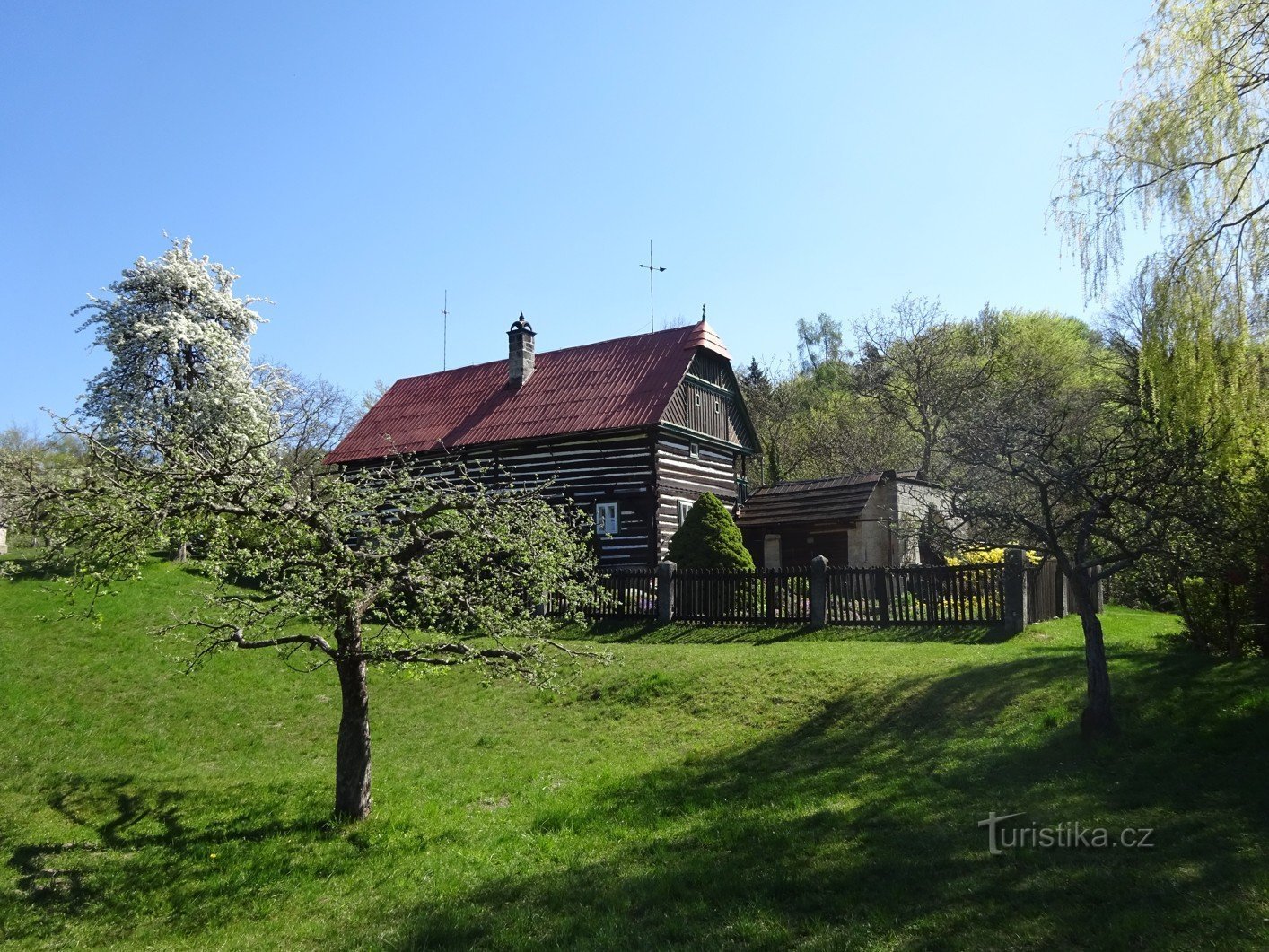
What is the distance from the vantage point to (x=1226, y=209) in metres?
9.48

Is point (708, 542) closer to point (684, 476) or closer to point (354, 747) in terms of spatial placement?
point (684, 476)

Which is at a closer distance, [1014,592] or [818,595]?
[1014,592]

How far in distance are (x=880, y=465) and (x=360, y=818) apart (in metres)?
36.3

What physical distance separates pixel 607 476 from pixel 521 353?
6.75 m

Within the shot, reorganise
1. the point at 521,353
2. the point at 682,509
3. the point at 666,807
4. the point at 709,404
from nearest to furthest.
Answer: the point at 666,807
the point at 682,509
the point at 709,404
the point at 521,353

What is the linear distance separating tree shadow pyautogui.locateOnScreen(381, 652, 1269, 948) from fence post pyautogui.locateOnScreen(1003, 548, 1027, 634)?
4.76 meters

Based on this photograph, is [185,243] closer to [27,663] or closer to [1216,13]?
[27,663]

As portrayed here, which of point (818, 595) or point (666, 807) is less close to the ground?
point (818, 595)

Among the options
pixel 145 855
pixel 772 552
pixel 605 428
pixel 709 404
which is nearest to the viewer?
pixel 145 855

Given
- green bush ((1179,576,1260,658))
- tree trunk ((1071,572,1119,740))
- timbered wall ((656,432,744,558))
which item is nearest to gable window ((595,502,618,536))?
timbered wall ((656,432,744,558))

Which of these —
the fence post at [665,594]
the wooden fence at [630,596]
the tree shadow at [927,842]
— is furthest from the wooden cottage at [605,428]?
the tree shadow at [927,842]

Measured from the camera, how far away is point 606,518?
25.0 meters

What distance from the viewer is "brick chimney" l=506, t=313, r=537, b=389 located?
2906 cm

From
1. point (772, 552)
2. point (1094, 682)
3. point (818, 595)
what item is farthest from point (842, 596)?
point (772, 552)
